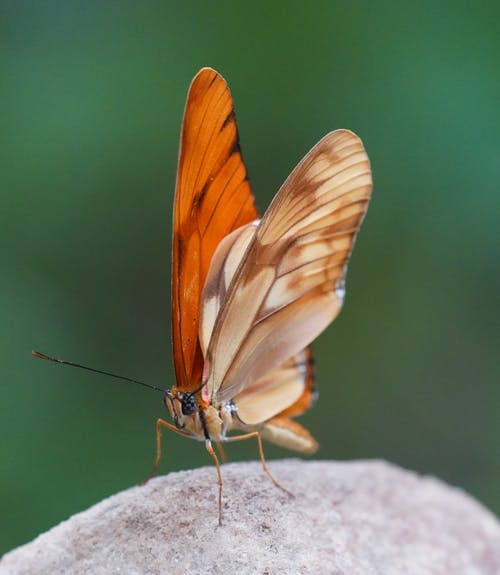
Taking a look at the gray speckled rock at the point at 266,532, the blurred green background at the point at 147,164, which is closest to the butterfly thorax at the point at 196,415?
the gray speckled rock at the point at 266,532

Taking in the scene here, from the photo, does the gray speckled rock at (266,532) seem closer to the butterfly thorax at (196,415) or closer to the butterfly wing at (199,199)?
the butterfly thorax at (196,415)

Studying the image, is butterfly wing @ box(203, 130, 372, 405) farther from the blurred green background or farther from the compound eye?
the blurred green background

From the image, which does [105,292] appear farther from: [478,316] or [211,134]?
[478,316]

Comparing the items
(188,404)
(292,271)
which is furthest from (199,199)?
(188,404)

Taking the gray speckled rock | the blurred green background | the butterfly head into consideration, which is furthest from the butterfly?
the blurred green background

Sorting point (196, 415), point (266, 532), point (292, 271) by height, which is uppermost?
point (292, 271)

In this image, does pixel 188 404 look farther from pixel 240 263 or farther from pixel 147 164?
pixel 147 164
